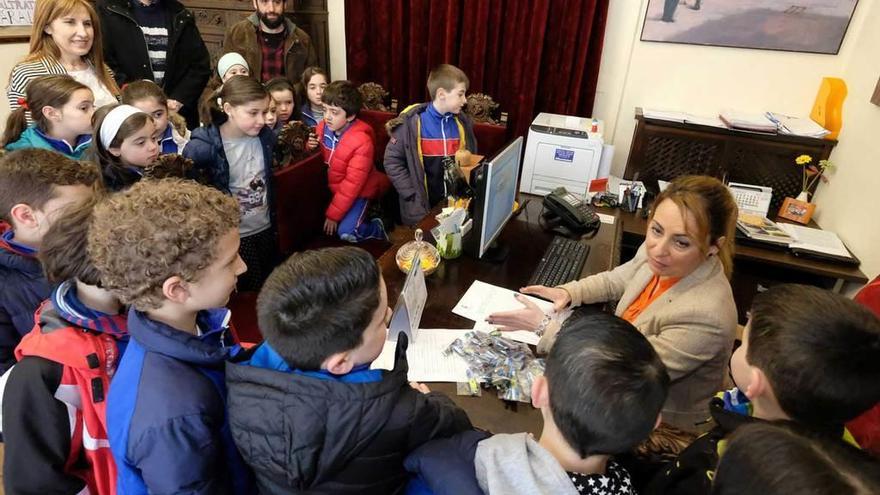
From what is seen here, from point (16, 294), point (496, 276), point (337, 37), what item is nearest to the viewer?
point (16, 294)

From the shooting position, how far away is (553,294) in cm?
147

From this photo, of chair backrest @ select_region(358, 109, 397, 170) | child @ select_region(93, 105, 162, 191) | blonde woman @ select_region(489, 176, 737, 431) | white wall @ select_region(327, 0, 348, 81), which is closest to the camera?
blonde woman @ select_region(489, 176, 737, 431)

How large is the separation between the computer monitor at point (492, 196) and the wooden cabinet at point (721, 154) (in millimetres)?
1185

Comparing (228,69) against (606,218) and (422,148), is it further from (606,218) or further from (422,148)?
(606,218)

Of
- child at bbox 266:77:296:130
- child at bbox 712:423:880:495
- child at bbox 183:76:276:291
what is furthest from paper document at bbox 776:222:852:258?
child at bbox 266:77:296:130

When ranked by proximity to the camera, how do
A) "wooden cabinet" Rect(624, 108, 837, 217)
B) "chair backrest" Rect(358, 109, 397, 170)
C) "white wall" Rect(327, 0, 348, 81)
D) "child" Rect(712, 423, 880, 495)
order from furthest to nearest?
"white wall" Rect(327, 0, 348, 81)
"chair backrest" Rect(358, 109, 397, 170)
"wooden cabinet" Rect(624, 108, 837, 217)
"child" Rect(712, 423, 880, 495)

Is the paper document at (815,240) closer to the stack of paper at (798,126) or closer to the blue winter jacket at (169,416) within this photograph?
the stack of paper at (798,126)

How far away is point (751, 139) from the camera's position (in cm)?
244

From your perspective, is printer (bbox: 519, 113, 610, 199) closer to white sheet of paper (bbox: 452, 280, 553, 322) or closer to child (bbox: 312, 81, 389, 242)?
child (bbox: 312, 81, 389, 242)

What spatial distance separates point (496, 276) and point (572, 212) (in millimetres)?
578

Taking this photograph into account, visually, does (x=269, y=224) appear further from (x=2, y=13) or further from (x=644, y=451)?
(x=2, y=13)

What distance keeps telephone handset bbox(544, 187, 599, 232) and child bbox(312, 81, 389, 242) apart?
3.17ft

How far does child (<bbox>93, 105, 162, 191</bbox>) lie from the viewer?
1742mm

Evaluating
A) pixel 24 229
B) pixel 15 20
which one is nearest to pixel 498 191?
pixel 24 229
